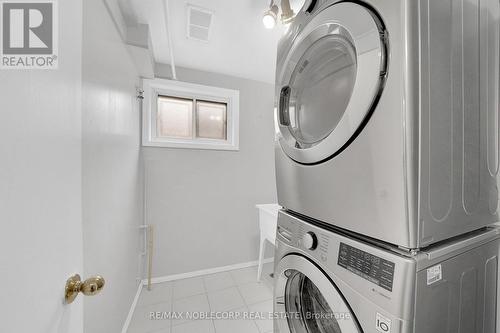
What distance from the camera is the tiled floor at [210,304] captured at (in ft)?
5.55

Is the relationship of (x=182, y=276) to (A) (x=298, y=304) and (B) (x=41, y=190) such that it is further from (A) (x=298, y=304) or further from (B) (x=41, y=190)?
(B) (x=41, y=190)

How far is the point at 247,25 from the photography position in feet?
5.39

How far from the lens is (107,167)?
4.05 ft

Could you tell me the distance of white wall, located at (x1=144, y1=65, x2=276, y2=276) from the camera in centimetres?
229

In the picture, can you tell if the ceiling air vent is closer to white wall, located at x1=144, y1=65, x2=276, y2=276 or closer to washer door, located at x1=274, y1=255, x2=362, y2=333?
white wall, located at x1=144, y1=65, x2=276, y2=276

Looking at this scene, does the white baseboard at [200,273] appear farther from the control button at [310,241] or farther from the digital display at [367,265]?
the digital display at [367,265]

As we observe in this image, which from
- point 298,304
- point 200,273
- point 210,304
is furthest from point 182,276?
point 298,304

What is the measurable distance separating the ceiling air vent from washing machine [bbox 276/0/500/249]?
985mm

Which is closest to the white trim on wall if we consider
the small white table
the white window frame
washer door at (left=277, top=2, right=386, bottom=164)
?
the small white table

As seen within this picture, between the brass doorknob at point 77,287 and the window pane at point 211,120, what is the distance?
2.13 meters

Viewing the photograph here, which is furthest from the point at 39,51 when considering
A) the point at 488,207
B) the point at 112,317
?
the point at 112,317

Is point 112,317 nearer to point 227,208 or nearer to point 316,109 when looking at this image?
point 227,208

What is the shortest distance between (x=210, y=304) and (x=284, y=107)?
77.3 inches

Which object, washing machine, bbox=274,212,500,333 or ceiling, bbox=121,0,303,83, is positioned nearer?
washing machine, bbox=274,212,500,333
